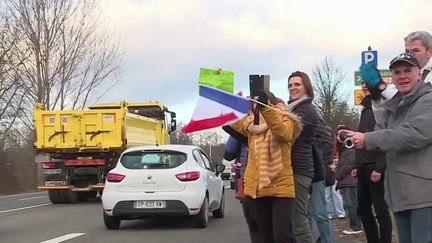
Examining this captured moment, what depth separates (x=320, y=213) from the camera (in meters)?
6.96

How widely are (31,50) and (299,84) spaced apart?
34731 mm

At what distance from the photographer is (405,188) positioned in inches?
159

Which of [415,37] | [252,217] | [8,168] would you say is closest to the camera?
[415,37]

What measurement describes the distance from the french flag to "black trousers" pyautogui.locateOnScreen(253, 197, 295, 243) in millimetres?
807

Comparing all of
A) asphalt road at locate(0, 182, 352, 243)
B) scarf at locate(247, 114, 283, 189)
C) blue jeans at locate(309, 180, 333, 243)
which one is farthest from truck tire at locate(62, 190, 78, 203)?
scarf at locate(247, 114, 283, 189)

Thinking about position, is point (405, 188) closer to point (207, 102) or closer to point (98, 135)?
point (207, 102)

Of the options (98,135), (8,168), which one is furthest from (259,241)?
(8,168)

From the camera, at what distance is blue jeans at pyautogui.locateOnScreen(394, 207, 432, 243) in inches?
157

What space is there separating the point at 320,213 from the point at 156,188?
15.8ft

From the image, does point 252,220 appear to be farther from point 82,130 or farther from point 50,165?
point 50,165

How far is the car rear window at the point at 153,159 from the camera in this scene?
37.9 feet

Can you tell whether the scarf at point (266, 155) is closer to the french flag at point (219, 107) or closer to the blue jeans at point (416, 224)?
the french flag at point (219, 107)

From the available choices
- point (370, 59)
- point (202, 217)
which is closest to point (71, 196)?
point (202, 217)

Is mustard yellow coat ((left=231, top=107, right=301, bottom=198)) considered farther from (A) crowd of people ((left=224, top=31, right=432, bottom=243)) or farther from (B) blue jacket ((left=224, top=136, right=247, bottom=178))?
(B) blue jacket ((left=224, top=136, right=247, bottom=178))
